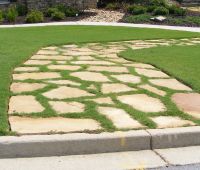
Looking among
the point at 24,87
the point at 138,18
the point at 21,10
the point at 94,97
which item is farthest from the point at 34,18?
the point at 94,97

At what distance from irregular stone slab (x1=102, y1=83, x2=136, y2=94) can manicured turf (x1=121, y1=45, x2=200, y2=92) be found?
98 centimetres

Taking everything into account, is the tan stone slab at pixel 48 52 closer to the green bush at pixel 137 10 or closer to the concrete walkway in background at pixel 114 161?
the concrete walkway in background at pixel 114 161

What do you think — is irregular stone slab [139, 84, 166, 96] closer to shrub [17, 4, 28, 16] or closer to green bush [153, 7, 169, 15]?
green bush [153, 7, 169, 15]

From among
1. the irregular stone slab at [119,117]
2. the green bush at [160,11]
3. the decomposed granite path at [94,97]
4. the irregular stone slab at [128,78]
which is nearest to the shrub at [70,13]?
the green bush at [160,11]

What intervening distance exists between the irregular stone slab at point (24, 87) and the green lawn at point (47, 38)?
0.32 ft

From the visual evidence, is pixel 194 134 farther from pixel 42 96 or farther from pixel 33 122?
pixel 42 96

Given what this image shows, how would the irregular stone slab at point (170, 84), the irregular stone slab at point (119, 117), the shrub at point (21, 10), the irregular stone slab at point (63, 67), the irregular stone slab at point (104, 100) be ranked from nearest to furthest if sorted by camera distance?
the irregular stone slab at point (119, 117) < the irregular stone slab at point (104, 100) < the irregular stone slab at point (170, 84) < the irregular stone slab at point (63, 67) < the shrub at point (21, 10)

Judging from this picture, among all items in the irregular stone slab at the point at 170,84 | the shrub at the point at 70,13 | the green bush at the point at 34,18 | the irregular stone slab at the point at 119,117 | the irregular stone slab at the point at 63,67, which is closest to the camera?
the irregular stone slab at the point at 119,117

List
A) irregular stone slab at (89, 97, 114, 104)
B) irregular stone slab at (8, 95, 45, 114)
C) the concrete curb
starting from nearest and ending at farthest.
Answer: the concrete curb
irregular stone slab at (8, 95, 45, 114)
irregular stone slab at (89, 97, 114, 104)

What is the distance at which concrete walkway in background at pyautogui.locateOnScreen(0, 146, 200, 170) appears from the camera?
4562 mm

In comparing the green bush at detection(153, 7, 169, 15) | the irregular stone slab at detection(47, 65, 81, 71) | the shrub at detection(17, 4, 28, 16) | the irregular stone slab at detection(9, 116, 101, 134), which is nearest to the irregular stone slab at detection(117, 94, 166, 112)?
the irregular stone slab at detection(9, 116, 101, 134)

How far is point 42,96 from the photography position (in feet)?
20.6

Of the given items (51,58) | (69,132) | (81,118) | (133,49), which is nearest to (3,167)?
(69,132)

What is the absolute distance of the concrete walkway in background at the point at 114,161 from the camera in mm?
4562
